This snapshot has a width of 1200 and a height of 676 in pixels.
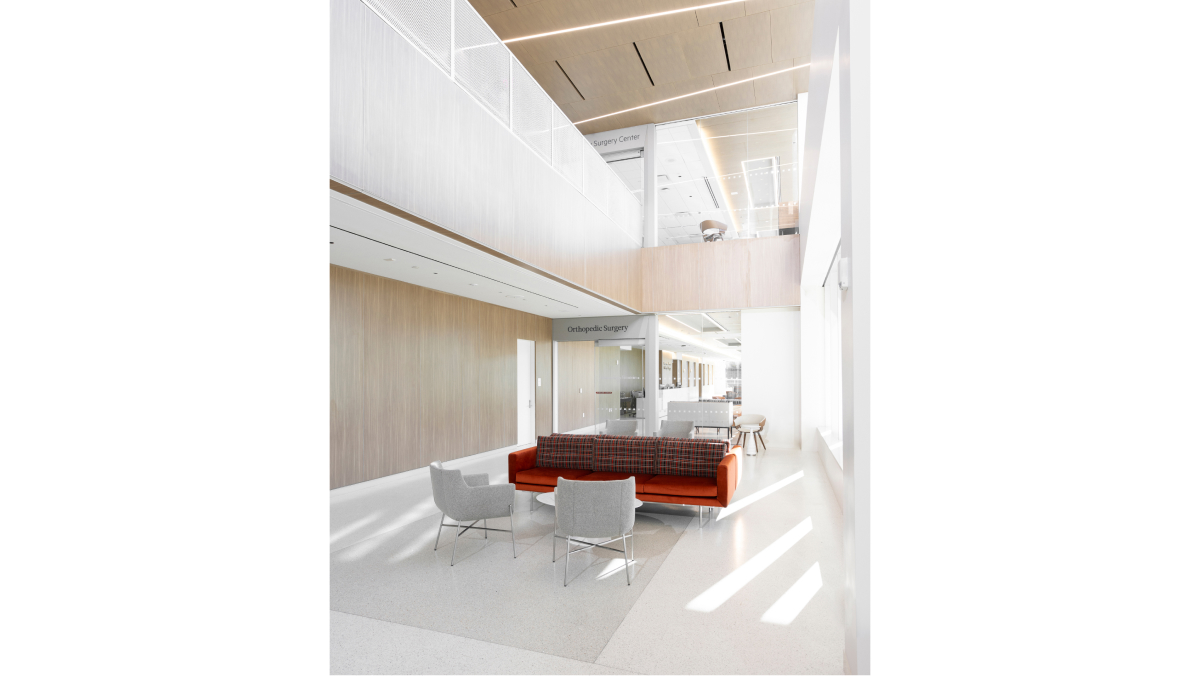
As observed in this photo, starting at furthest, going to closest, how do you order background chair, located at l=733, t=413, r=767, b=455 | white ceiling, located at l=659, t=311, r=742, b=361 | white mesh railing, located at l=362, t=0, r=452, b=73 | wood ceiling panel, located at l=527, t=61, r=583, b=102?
1. white ceiling, located at l=659, t=311, r=742, b=361
2. background chair, located at l=733, t=413, r=767, b=455
3. wood ceiling panel, located at l=527, t=61, r=583, b=102
4. white mesh railing, located at l=362, t=0, r=452, b=73

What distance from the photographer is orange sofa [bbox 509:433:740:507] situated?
16.8ft

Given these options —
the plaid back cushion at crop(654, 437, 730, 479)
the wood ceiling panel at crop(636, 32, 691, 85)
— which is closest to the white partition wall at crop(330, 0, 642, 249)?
the wood ceiling panel at crop(636, 32, 691, 85)

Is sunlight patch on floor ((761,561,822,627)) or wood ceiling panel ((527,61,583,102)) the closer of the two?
sunlight patch on floor ((761,561,822,627))

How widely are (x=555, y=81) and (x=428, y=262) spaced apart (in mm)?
4452

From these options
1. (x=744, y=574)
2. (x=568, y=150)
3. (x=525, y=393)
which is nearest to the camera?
(x=744, y=574)

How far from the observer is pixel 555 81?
28.4 ft

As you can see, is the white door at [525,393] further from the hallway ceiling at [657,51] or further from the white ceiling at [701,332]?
the hallway ceiling at [657,51]

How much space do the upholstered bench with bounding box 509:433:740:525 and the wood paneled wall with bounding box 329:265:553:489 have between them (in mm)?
2294

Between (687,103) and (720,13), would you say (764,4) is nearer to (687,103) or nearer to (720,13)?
(720,13)

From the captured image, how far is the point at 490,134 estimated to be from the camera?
540cm

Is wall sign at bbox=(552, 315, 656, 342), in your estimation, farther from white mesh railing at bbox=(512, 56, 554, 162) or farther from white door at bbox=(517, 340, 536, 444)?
white mesh railing at bbox=(512, 56, 554, 162)

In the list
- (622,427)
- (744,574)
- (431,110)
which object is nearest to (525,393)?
(622,427)

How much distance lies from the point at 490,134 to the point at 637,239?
580cm
